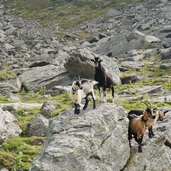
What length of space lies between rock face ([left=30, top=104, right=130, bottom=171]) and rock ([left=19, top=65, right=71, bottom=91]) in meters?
33.8

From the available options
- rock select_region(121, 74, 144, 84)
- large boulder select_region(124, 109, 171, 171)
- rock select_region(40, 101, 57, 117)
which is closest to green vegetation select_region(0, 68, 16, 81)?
rock select_region(121, 74, 144, 84)

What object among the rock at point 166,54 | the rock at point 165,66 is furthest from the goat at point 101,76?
the rock at point 166,54

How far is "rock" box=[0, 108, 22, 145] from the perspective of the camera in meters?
25.5

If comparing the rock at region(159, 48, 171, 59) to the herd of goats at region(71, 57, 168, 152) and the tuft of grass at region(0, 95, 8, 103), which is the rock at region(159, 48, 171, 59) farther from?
the herd of goats at region(71, 57, 168, 152)

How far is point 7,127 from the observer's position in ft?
91.5

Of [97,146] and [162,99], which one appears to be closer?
[97,146]

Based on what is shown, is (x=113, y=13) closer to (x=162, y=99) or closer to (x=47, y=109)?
(x=162, y=99)

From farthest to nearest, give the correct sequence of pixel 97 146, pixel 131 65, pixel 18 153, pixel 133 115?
pixel 131 65 → pixel 18 153 → pixel 133 115 → pixel 97 146

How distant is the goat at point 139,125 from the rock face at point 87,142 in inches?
12.3

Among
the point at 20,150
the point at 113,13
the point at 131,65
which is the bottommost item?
the point at 113,13

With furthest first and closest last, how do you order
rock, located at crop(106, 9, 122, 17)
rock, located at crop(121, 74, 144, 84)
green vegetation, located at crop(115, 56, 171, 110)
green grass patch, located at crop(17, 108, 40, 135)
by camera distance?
rock, located at crop(106, 9, 122, 17), rock, located at crop(121, 74, 144, 84), green vegetation, located at crop(115, 56, 171, 110), green grass patch, located at crop(17, 108, 40, 135)

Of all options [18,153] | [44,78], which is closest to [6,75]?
[44,78]

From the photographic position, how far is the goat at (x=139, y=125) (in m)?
20.7

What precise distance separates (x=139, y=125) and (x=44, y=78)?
120 ft
